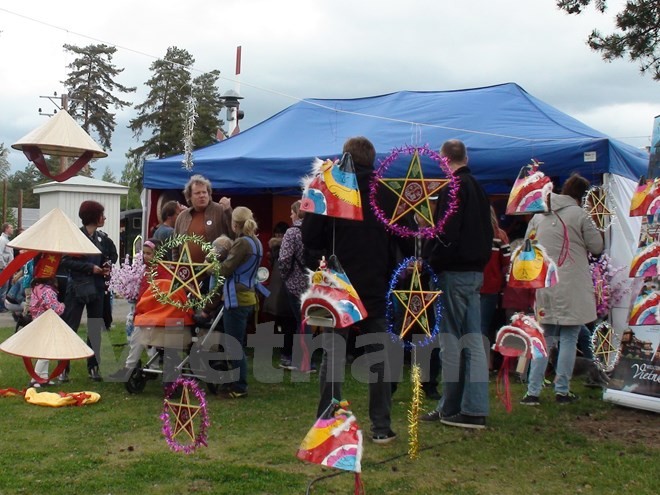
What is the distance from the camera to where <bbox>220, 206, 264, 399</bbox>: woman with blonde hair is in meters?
6.22

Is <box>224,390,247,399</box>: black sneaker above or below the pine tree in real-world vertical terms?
below

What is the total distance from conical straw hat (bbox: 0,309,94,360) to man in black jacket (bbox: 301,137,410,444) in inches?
91.0

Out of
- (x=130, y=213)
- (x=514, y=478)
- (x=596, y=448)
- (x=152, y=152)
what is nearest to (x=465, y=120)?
(x=596, y=448)

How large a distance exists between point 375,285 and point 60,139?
2.72 meters

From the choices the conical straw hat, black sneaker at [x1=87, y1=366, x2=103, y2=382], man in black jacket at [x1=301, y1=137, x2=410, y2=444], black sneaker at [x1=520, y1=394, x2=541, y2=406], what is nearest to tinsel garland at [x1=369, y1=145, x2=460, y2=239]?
man in black jacket at [x1=301, y1=137, x2=410, y2=444]

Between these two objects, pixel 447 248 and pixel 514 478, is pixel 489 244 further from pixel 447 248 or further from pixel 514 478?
pixel 514 478

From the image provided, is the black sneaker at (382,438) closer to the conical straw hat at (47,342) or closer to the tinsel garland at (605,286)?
the conical straw hat at (47,342)

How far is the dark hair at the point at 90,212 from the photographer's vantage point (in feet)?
22.6

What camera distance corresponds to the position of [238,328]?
6.39 meters

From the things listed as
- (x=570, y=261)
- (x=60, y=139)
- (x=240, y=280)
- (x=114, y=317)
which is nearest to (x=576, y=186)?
(x=570, y=261)

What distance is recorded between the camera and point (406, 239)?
16.0 ft

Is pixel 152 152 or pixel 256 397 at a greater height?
pixel 152 152

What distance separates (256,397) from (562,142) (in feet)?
11.9

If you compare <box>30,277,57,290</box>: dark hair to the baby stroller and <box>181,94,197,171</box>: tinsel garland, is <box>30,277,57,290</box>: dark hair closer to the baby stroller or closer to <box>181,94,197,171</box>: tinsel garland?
the baby stroller
